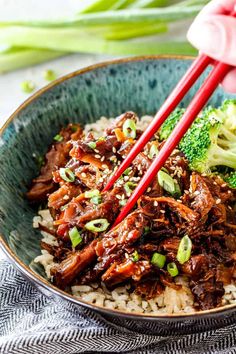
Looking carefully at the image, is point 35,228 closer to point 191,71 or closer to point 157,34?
point 191,71

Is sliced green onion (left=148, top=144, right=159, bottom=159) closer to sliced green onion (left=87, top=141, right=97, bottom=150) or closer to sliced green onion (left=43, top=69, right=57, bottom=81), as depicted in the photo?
sliced green onion (left=87, top=141, right=97, bottom=150)

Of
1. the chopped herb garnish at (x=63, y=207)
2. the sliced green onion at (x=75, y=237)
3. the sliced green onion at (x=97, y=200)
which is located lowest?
the sliced green onion at (x=75, y=237)


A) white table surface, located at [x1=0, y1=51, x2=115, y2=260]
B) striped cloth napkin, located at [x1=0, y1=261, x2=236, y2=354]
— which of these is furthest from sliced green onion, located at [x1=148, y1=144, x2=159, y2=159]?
white table surface, located at [x1=0, y1=51, x2=115, y2=260]

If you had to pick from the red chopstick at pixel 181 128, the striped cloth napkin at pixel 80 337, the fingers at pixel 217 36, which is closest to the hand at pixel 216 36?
the fingers at pixel 217 36

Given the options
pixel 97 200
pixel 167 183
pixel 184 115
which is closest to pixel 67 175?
pixel 97 200

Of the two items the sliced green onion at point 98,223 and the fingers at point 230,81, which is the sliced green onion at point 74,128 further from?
the fingers at point 230,81

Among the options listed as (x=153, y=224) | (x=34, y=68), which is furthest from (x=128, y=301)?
(x=34, y=68)

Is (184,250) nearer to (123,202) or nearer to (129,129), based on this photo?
(123,202)
